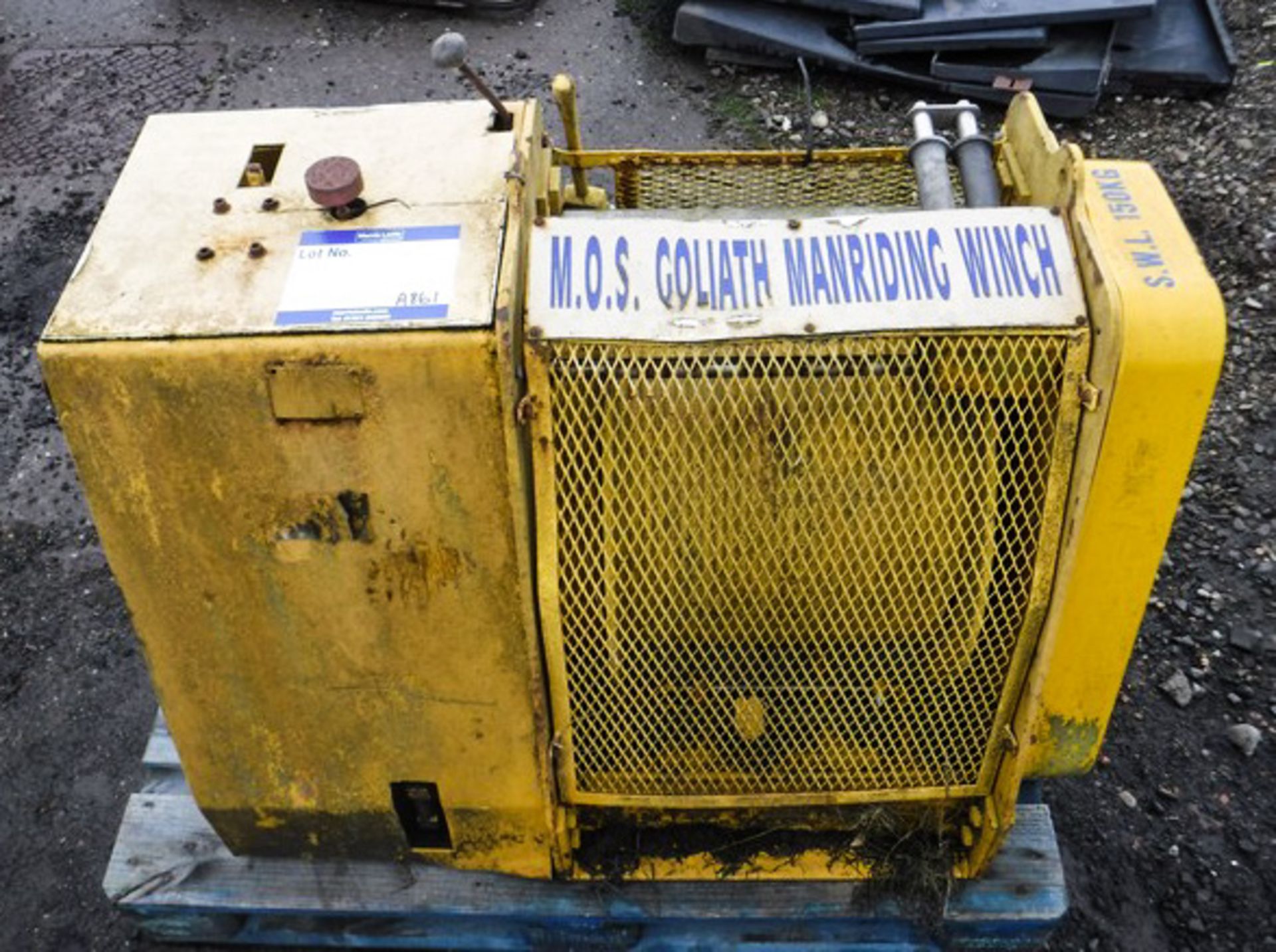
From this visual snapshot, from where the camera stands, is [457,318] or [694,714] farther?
[694,714]

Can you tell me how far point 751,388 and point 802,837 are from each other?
3.21ft

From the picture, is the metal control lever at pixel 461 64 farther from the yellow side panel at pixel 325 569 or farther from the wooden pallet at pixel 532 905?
the wooden pallet at pixel 532 905

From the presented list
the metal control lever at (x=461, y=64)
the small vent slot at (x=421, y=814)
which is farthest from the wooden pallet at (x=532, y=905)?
the metal control lever at (x=461, y=64)

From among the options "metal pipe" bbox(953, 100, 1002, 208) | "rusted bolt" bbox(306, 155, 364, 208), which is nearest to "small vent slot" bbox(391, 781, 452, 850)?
"rusted bolt" bbox(306, 155, 364, 208)

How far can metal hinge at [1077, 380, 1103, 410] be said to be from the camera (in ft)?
4.99

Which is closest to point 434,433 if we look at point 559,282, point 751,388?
point 559,282

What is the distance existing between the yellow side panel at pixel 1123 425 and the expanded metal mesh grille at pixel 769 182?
56 centimetres

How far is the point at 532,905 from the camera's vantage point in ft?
6.85

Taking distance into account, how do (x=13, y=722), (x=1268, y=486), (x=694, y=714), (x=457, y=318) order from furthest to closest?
(x=1268, y=486) → (x=13, y=722) → (x=694, y=714) → (x=457, y=318)

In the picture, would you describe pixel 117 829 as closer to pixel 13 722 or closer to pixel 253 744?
pixel 13 722

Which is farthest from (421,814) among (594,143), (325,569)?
(594,143)

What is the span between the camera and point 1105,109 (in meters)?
4.47

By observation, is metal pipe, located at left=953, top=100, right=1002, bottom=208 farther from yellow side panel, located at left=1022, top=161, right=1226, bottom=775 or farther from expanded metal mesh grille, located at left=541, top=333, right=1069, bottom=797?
expanded metal mesh grille, located at left=541, top=333, right=1069, bottom=797

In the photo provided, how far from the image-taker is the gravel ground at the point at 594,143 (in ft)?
8.27
